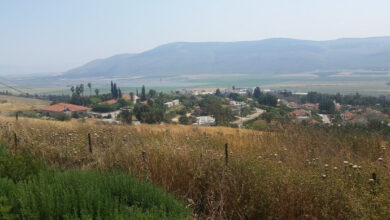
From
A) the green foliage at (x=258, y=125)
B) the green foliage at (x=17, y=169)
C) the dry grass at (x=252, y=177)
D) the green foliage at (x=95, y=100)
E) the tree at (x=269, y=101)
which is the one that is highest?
the green foliage at (x=17, y=169)

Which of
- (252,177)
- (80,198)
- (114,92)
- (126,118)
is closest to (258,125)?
(252,177)

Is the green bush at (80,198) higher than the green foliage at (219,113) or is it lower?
higher

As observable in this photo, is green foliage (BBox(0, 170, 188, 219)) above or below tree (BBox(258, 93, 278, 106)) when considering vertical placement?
above

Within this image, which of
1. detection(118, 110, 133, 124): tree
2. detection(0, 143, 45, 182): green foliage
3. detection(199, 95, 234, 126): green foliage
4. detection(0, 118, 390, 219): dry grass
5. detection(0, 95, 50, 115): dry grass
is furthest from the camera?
detection(0, 95, 50, 115): dry grass

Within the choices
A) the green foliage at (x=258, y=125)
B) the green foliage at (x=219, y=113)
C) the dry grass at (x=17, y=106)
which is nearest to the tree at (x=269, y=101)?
the green foliage at (x=219, y=113)

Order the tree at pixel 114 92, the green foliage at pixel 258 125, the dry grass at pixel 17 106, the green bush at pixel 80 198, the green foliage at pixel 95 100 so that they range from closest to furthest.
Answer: the green bush at pixel 80 198
the green foliage at pixel 258 125
the dry grass at pixel 17 106
the green foliage at pixel 95 100
the tree at pixel 114 92

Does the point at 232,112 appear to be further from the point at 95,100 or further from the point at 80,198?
the point at 95,100

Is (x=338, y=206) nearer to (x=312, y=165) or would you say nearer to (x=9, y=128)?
(x=312, y=165)

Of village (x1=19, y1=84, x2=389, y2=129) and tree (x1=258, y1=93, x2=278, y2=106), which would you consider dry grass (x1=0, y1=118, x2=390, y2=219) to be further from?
tree (x1=258, y1=93, x2=278, y2=106)

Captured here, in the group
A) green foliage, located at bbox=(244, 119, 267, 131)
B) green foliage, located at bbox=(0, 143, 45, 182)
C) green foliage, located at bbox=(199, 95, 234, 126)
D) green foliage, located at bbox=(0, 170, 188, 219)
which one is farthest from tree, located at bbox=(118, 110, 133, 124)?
green foliage, located at bbox=(0, 170, 188, 219)

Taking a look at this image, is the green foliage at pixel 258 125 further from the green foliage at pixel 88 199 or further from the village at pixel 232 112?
the green foliage at pixel 88 199

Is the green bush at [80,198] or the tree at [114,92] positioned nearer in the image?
the green bush at [80,198]

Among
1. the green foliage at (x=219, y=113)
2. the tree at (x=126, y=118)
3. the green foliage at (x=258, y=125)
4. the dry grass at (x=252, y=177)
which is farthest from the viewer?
the tree at (x=126, y=118)

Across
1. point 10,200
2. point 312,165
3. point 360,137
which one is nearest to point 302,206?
point 312,165
